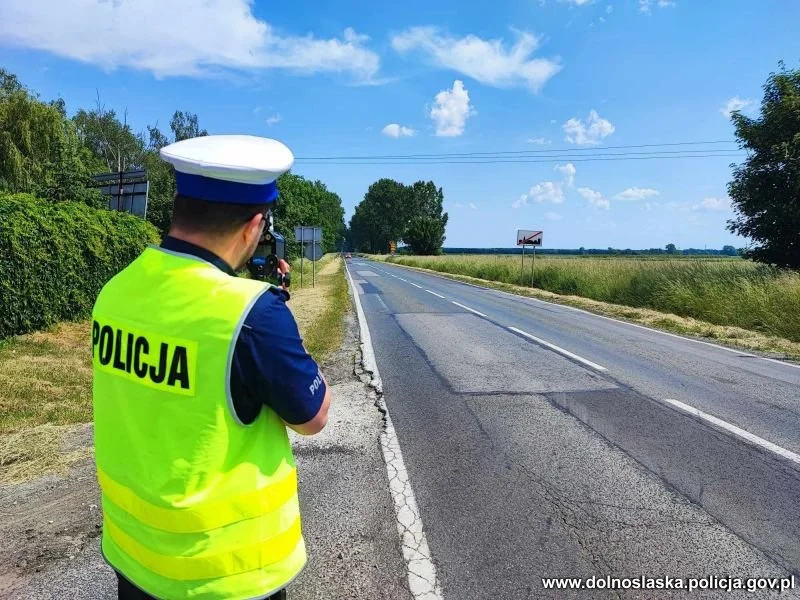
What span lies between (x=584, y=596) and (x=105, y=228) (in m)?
11.1

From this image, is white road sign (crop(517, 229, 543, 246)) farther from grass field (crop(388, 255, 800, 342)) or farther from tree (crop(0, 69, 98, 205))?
tree (crop(0, 69, 98, 205))

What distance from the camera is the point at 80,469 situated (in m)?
4.14

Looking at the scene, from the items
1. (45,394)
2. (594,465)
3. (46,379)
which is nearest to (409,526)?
(594,465)

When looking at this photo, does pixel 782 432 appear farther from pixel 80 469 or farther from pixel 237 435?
pixel 80 469

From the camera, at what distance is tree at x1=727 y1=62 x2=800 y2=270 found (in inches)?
688

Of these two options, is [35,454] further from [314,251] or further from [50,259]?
[314,251]

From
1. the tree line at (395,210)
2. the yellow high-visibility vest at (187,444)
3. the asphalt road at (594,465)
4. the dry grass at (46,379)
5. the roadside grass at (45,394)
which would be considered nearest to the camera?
the yellow high-visibility vest at (187,444)

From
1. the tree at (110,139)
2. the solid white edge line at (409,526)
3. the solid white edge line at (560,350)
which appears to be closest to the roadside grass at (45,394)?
the solid white edge line at (409,526)

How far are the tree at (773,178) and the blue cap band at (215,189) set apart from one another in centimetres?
2056

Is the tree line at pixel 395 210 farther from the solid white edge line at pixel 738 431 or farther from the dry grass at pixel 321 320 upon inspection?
the solid white edge line at pixel 738 431

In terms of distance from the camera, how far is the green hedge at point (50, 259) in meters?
8.28

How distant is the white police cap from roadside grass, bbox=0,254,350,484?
3849mm

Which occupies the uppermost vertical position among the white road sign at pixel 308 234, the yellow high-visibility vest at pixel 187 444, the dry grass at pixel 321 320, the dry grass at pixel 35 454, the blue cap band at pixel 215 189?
the white road sign at pixel 308 234

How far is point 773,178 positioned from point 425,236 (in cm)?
8685
